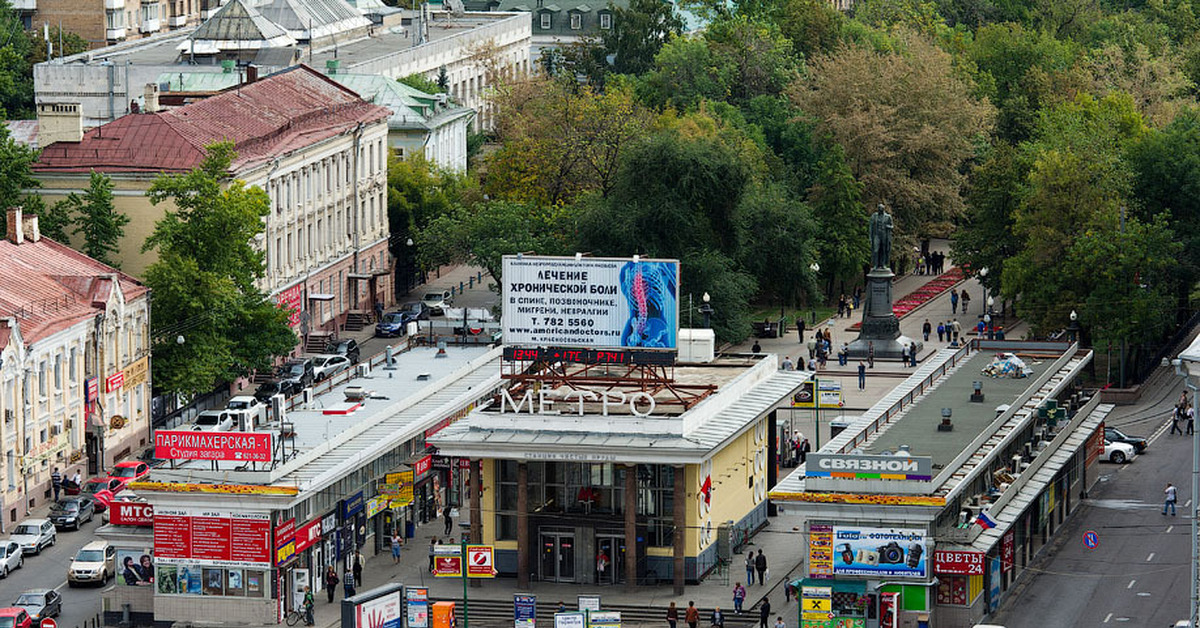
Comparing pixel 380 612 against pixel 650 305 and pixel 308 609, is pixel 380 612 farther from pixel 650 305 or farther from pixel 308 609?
Result: pixel 650 305

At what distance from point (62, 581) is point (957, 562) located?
34.0 metres

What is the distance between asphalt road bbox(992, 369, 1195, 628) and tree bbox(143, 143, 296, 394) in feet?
135

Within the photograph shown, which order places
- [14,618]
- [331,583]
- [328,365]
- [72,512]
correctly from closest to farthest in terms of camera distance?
[14,618], [331,583], [72,512], [328,365]

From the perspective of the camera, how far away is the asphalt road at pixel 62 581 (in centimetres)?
10181

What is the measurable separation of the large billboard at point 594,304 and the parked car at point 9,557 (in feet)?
67.4

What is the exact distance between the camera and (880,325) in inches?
6033

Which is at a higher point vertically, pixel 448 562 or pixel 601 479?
pixel 601 479

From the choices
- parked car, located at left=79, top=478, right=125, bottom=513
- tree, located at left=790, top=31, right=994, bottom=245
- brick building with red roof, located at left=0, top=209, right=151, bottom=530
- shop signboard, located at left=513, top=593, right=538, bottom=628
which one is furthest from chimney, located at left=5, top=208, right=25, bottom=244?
tree, located at left=790, top=31, right=994, bottom=245

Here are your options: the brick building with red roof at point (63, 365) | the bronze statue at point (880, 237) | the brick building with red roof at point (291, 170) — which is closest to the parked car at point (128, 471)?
the brick building with red roof at point (63, 365)

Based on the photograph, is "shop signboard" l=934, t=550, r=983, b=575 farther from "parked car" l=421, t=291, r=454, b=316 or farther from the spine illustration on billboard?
"parked car" l=421, t=291, r=454, b=316

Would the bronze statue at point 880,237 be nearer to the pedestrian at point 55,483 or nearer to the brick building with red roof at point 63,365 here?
the brick building with red roof at point 63,365

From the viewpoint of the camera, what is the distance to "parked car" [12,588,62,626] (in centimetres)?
9869

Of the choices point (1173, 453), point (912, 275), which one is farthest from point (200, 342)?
point (912, 275)

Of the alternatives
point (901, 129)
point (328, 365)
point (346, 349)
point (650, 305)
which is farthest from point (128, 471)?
point (901, 129)
